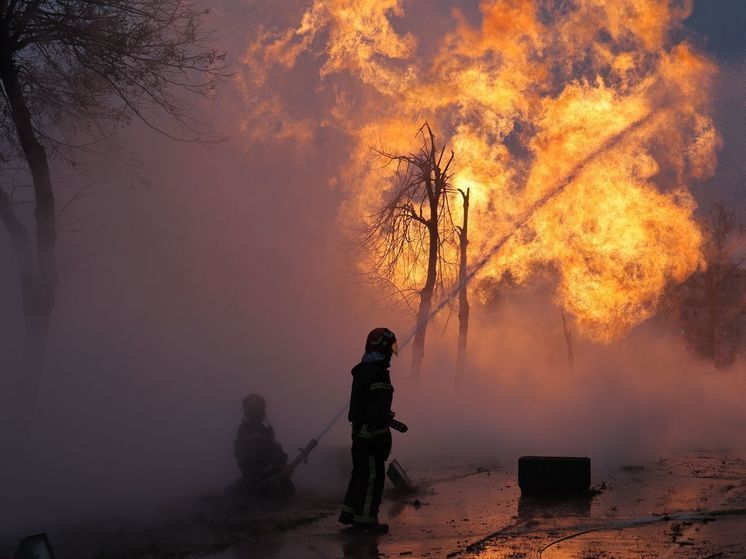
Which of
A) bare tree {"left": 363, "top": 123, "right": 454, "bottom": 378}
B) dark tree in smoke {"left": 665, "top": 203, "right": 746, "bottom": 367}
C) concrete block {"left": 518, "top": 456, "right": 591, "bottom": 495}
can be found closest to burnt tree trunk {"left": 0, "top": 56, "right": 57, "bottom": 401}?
concrete block {"left": 518, "top": 456, "right": 591, "bottom": 495}

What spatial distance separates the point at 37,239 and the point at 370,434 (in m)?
6.49

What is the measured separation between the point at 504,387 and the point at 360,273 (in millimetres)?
5374

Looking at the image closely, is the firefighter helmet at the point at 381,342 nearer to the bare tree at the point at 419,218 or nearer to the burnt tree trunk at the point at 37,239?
the burnt tree trunk at the point at 37,239

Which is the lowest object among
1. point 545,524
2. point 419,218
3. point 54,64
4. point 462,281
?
point 545,524

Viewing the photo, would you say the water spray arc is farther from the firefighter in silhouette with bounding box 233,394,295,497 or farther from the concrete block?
the firefighter in silhouette with bounding box 233,394,295,497

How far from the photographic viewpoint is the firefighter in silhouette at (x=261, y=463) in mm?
10831

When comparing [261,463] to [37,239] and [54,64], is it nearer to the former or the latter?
[37,239]

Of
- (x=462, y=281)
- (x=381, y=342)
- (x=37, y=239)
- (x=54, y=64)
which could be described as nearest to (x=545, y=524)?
(x=381, y=342)

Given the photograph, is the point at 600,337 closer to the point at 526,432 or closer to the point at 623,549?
the point at 526,432

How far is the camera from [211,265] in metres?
24.3

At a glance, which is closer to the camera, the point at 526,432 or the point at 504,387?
the point at 526,432

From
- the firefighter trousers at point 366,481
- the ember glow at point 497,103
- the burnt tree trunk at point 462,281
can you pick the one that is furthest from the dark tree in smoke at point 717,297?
the firefighter trousers at point 366,481

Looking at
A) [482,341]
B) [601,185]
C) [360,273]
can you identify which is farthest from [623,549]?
[482,341]

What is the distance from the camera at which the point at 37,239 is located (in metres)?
13.4
